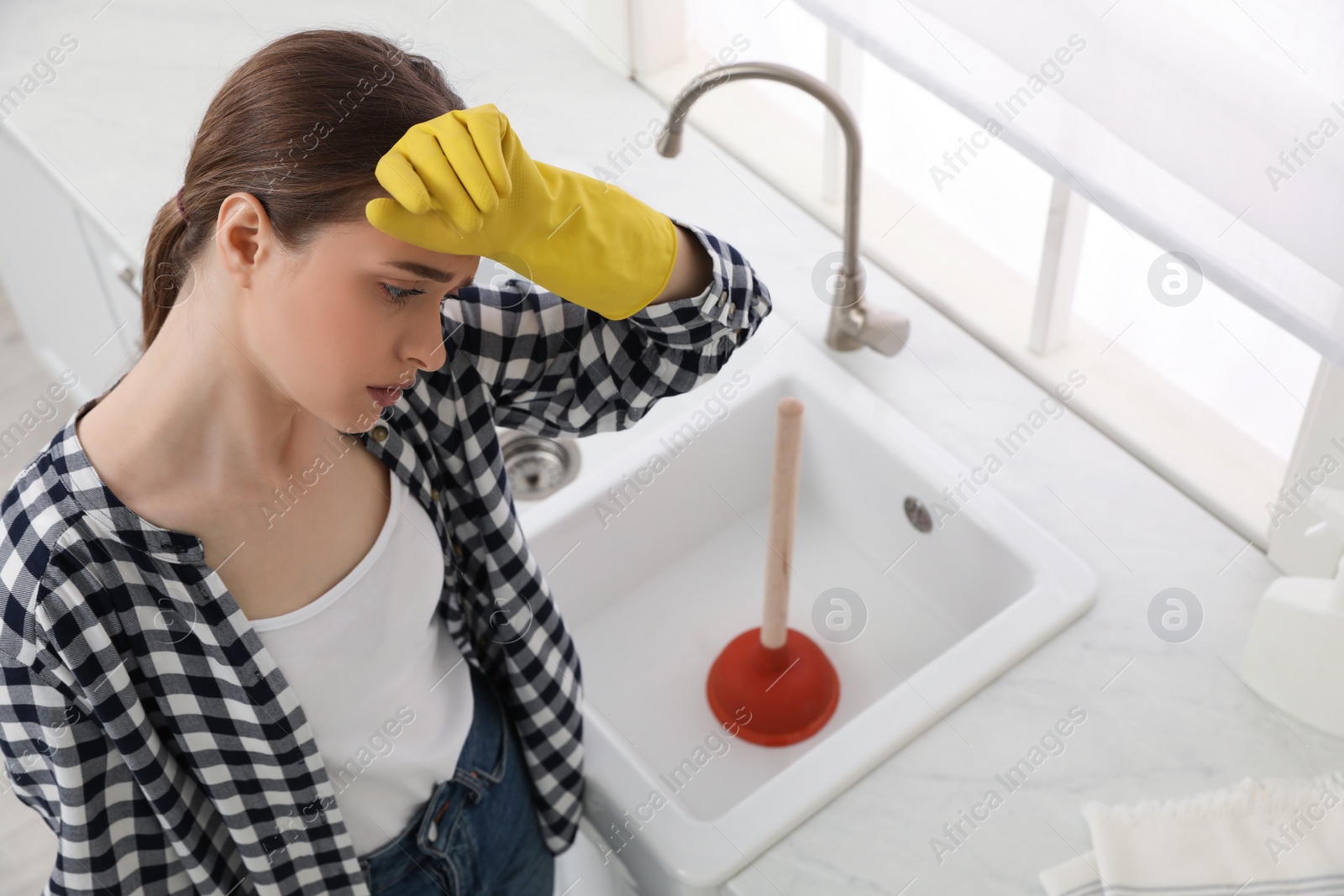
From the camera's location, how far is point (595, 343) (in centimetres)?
103

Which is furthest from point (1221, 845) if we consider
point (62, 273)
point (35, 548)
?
point (62, 273)

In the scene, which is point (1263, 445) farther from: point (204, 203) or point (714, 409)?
point (204, 203)

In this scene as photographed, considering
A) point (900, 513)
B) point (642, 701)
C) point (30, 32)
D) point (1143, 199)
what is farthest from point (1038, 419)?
point (30, 32)

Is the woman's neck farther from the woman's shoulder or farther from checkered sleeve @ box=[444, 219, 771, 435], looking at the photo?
checkered sleeve @ box=[444, 219, 771, 435]

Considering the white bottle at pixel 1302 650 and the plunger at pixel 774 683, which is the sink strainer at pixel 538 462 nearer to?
the plunger at pixel 774 683

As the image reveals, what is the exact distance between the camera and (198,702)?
917 mm

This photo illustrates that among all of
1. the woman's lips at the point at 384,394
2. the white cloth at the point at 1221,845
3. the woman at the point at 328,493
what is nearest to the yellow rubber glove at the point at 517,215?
the woman at the point at 328,493

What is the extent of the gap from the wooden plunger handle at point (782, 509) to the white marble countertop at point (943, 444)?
19cm

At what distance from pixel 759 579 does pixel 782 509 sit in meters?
0.29

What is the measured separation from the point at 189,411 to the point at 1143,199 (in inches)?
32.1

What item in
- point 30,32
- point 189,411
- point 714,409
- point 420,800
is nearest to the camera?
point 189,411

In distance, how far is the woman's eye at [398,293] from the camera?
0.79 meters

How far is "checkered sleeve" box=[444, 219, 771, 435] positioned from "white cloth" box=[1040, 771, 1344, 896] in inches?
20.5

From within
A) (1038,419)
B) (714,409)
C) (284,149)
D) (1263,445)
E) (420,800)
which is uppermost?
(1263,445)
